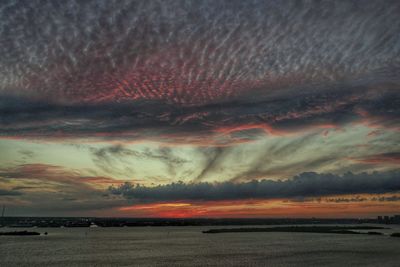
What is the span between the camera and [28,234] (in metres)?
161

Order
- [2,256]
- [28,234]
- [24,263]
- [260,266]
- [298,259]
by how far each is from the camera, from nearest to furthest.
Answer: [260,266] → [24,263] → [298,259] → [2,256] → [28,234]

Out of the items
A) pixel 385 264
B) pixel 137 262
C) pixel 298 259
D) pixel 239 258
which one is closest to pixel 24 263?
pixel 137 262

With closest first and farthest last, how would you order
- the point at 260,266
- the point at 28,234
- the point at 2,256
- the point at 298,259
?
the point at 260,266 → the point at 298,259 → the point at 2,256 → the point at 28,234

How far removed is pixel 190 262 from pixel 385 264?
33.8 m

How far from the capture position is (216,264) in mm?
65938

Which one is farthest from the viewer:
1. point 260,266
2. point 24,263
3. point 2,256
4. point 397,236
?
point 397,236

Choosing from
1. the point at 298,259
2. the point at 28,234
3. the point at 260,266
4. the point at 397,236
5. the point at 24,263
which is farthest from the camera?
the point at 28,234

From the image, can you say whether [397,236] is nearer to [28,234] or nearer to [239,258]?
[239,258]

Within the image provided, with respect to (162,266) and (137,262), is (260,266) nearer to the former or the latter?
(162,266)

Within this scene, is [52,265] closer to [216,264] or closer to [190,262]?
[190,262]

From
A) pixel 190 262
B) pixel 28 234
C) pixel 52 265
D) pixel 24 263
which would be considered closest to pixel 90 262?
pixel 52 265

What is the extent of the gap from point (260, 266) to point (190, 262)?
43.5 ft

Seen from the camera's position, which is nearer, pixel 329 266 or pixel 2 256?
pixel 329 266

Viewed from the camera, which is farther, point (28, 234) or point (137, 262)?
point (28, 234)
